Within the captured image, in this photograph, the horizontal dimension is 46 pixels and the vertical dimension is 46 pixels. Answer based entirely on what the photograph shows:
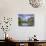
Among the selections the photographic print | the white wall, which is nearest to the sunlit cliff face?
the white wall

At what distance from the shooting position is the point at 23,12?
200 inches

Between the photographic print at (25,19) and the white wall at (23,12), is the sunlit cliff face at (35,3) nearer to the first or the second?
the white wall at (23,12)

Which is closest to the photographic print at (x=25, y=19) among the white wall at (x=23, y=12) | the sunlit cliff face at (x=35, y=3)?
the white wall at (x=23, y=12)

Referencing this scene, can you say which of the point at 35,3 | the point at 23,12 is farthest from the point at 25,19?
the point at 35,3

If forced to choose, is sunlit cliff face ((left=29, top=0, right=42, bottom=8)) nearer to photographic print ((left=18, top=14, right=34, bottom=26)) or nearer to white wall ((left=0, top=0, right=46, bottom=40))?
white wall ((left=0, top=0, right=46, bottom=40))

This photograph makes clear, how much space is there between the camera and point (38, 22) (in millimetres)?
5070

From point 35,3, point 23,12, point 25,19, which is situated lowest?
point 25,19

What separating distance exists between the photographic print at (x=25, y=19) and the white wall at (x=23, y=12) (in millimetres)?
122

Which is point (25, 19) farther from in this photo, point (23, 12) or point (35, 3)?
point (35, 3)

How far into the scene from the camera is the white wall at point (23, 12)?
5.04 metres

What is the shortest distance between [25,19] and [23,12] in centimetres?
30

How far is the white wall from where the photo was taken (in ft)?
16.5

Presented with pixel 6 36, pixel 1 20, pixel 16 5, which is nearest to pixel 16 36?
pixel 6 36

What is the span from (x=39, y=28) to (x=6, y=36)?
1.36 m
